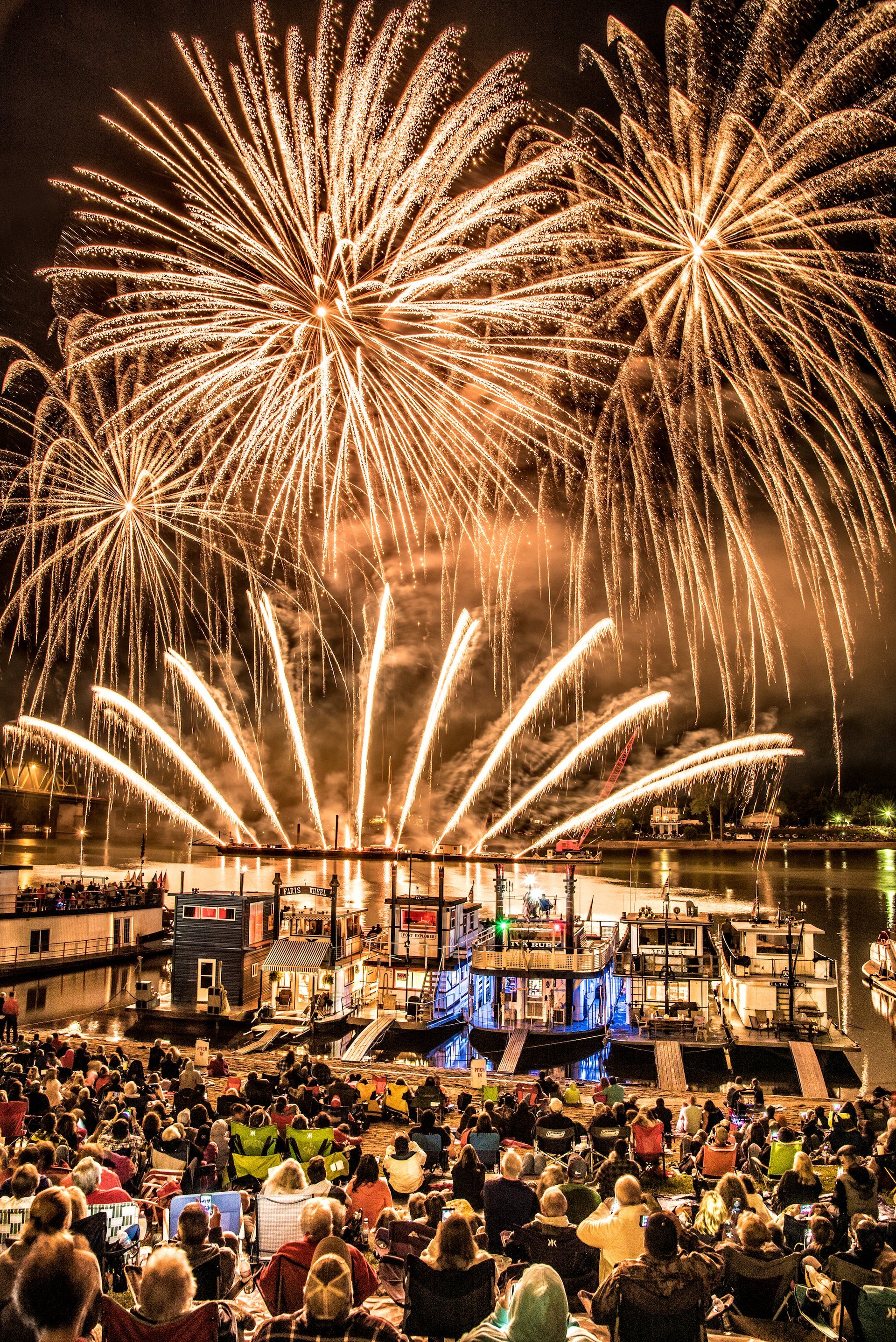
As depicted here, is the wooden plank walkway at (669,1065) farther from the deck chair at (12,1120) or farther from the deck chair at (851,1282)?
the deck chair at (851,1282)

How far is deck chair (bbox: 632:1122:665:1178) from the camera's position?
1138cm

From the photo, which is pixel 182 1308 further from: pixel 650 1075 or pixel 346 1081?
pixel 650 1075

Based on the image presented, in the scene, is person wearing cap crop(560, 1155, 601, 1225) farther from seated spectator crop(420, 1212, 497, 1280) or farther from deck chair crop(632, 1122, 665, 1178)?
deck chair crop(632, 1122, 665, 1178)

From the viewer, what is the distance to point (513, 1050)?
2597 cm

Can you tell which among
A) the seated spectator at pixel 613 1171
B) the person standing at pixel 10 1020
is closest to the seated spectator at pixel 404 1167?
the seated spectator at pixel 613 1171

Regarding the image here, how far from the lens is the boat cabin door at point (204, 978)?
30109 mm

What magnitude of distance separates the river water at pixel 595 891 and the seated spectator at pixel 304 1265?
22261mm

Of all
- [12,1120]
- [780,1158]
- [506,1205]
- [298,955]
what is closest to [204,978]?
[298,955]

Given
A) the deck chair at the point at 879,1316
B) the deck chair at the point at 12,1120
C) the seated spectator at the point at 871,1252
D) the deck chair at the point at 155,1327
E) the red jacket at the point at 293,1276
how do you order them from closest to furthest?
the deck chair at the point at 155,1327 → the red jacket at the point at 293,1276 → the deck chair at the point at 879,1316 → the seated spectator at the point at 871,1252 → the deck chair at the point at 12,1120

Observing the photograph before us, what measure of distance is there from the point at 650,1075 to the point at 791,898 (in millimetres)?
80951

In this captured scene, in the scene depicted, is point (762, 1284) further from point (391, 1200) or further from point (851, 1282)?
point (391, 1200)

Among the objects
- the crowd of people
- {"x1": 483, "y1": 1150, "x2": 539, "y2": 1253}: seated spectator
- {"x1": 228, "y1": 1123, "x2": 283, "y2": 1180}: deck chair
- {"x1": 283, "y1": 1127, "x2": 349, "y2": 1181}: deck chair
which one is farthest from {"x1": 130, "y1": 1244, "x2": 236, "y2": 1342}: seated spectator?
{"x1": 228, "y1": 1123, "x2": 283, "y2": 1180}: deck chair

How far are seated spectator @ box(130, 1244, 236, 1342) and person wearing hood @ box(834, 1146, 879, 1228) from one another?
19.0 feet

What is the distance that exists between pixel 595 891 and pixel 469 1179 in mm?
90865
